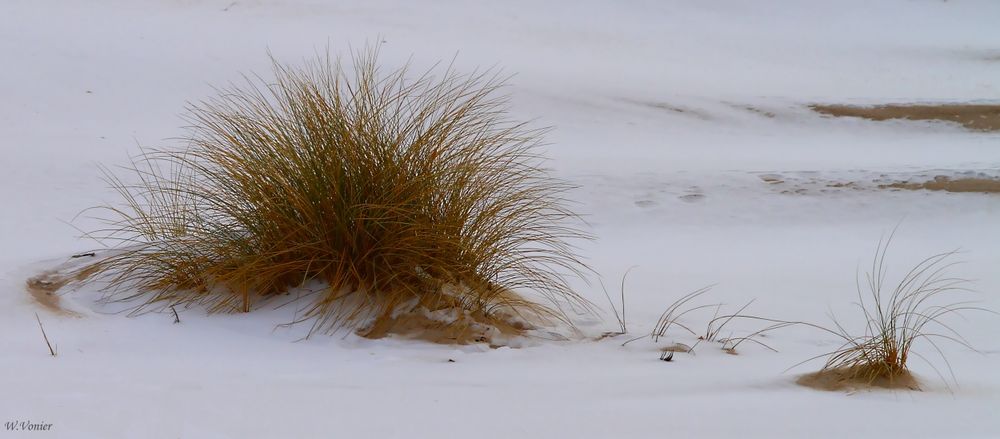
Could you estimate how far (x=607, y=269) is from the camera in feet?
14.3

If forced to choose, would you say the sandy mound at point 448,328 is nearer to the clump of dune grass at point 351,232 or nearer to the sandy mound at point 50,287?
the clump of dune grass at point 351,232

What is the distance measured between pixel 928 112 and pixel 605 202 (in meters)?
4.61

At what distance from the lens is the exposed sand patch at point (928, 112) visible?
27.7 ft

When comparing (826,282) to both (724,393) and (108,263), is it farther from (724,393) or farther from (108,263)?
(108,263)

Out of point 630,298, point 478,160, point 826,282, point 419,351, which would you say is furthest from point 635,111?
point 419,351

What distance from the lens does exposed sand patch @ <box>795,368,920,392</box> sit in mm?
2385

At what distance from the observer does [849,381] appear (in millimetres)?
2420

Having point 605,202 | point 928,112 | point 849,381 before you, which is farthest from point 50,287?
point 928,112

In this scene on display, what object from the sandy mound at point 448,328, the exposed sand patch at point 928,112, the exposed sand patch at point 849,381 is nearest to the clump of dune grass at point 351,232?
the sandy mound at point 448,328

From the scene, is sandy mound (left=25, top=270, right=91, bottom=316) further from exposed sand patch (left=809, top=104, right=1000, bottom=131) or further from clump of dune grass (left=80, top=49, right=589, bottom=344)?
exposed sand patch (left=809, top=104, right=1000, bottom=131)

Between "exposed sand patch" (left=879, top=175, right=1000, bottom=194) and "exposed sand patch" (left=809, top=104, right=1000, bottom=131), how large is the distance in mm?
2270

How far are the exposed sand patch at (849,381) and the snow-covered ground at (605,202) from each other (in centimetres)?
7

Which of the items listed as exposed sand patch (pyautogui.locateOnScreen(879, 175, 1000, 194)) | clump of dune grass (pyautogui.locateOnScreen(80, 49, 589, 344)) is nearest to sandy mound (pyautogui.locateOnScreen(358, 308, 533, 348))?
clump of dune grass (pyautogui.locateOnScreen(80, 49, 589, 344))

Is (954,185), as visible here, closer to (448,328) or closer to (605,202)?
(605,202)
